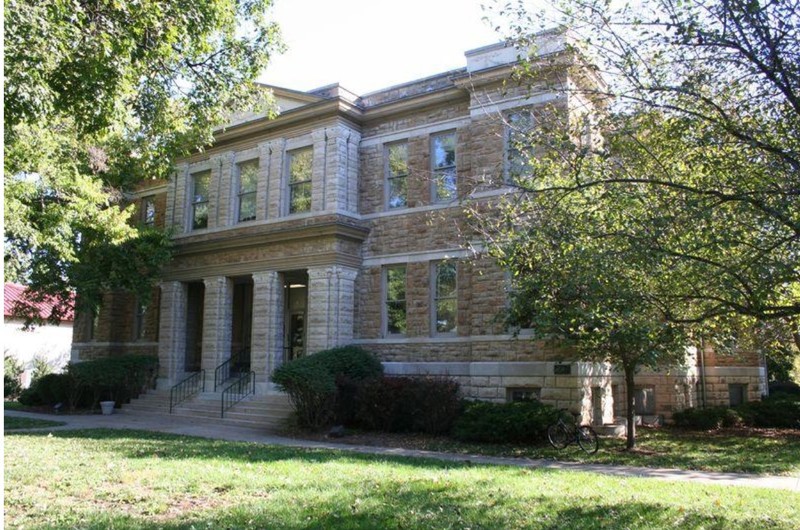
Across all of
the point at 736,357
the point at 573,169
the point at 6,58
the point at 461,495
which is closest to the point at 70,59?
the point at 6,58

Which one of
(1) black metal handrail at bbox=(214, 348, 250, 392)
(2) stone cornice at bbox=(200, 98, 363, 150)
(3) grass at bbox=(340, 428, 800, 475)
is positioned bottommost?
(3) grass at bbox=(340, 428, 800, 475)

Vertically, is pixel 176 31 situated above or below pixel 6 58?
above

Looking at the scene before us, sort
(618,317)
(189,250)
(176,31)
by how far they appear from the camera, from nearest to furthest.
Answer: (618,317)
(176,31)
(189,250)

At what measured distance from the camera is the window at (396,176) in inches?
755

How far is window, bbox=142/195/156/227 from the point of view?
2492 centimetres

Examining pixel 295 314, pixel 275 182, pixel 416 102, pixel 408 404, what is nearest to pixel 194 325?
pixel 295 314

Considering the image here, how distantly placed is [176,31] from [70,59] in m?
2.05

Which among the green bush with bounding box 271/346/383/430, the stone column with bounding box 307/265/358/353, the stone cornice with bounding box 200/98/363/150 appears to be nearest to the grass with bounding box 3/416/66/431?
the green bush with bounding box 271/346/383/430

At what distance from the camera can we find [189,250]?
21.6 metres

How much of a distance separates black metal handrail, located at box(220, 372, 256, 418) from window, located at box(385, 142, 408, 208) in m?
6.56

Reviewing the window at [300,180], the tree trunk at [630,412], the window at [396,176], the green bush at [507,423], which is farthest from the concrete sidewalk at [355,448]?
the window at [396,176]

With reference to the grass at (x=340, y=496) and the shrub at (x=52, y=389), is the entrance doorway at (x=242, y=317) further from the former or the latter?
the grass at (x=340, y=496)

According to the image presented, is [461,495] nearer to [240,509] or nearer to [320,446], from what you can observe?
[240,509]

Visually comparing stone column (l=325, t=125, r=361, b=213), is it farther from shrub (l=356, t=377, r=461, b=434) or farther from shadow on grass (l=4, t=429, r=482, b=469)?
shadow on grass (l=4, t=429, r=482, b=469)
